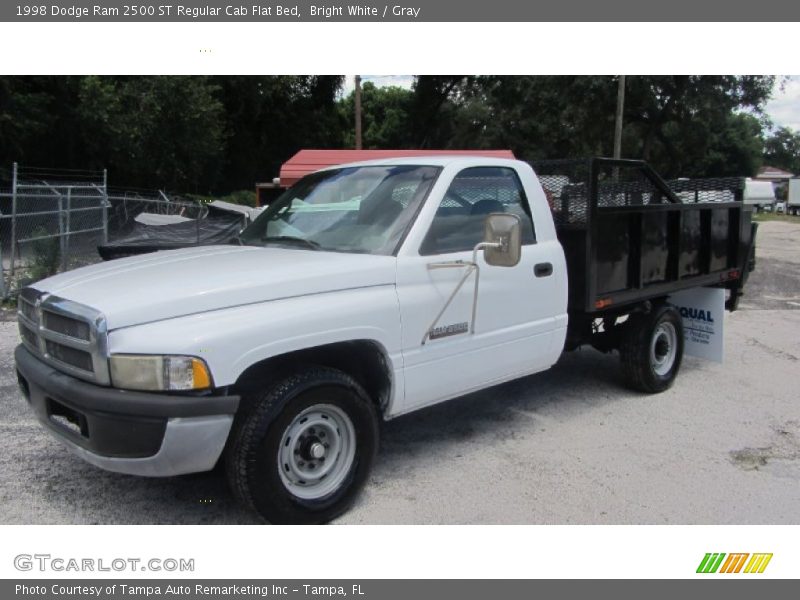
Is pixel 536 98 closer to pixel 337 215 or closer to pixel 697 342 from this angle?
pixel 697 342

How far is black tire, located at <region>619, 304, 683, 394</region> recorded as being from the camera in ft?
19.0

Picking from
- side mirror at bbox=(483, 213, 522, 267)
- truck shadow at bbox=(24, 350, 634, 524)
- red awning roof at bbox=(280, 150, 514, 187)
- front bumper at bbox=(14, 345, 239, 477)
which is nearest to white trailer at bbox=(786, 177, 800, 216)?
red awning roof at bbox=(280, 150, 514, 187)

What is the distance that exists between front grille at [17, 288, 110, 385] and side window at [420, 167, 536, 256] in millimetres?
1808

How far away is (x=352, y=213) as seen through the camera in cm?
420

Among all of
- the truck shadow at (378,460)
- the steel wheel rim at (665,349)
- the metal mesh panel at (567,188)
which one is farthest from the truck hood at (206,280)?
the steel wheel rim at (665,349)

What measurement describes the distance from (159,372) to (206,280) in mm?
555

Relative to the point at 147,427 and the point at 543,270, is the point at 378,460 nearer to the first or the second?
the point at 543,270

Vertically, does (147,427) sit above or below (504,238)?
below

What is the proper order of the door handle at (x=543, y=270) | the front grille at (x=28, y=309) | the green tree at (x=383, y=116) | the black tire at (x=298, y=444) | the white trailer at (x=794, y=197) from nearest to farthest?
the black tire at (x=298, y=444) < the front grille at (x=28, y=309) < the door handle at (x=543, y=270) < the green tree at (x=383, y=116) < the white trailer at (x=794, y=197)

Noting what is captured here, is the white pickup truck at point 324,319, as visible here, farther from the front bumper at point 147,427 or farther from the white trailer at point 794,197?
the white trailer at point 794,197

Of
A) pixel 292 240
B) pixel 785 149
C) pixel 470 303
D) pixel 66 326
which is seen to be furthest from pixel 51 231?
pixel 785 149

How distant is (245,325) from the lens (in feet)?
10.4

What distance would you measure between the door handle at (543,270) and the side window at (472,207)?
0.61 feet

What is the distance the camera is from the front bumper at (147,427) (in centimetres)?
301
